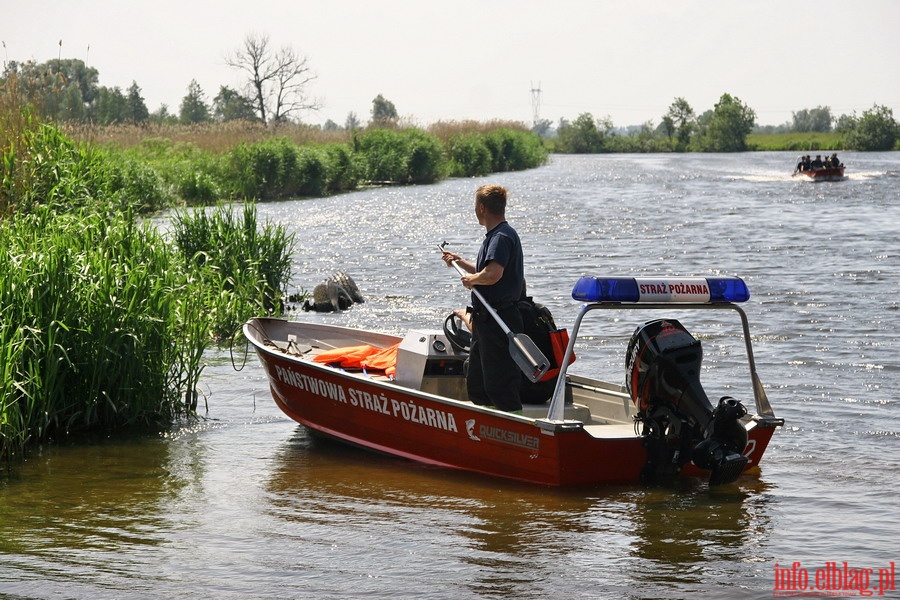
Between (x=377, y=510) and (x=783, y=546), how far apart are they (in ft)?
8.47

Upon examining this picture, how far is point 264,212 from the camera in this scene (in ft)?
101

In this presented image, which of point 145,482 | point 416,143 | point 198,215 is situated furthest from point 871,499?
point 416,143

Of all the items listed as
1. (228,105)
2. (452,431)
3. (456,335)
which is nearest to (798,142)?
(228,105)

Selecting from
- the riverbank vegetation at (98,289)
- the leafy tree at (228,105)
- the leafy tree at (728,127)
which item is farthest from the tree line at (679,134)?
the riverbank vegetation at (98,289)

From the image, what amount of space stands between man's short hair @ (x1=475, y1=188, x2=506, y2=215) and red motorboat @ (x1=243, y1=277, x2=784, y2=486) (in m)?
0.90

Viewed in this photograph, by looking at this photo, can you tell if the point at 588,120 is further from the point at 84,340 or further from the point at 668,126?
the point at 84,340

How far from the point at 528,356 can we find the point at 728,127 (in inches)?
4385

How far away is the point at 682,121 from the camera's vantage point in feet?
407

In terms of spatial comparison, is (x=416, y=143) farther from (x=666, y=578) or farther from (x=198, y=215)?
(x=666, y=578)

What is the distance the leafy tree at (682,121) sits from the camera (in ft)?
391

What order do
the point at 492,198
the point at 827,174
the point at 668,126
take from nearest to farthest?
the point at 492,198 < the point at 827,174 < the point at 668,126

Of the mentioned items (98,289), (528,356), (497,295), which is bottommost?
(528,356)

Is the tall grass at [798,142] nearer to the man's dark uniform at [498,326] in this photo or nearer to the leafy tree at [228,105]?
the leafy tree at [228,105]

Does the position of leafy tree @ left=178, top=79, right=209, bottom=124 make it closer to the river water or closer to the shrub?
the shrub
